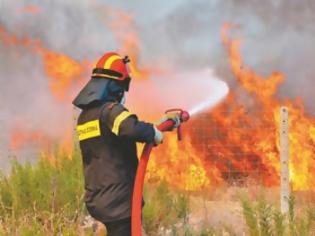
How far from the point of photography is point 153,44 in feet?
47.4

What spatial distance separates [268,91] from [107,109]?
9.24 metres

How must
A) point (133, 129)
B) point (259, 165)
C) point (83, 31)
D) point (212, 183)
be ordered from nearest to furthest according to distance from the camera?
1. point (133, 129)
2. point (212, 183)
3. point (259, 165)
4. point (83, 31)

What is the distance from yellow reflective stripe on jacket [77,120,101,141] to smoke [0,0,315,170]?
8.35 metres

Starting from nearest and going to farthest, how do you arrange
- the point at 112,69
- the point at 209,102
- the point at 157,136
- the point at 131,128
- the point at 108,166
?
the point at 131,128
the point at 157,136
the point at 108,166
the point at 112,69
the point at 209,102

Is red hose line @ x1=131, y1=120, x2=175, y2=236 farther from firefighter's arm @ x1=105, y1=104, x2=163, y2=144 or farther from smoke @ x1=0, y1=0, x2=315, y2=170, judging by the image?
smoke @ x1=0, y1=0, x2=315, y2=170

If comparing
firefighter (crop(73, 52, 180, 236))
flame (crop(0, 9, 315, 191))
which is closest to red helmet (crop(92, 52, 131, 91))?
firefighter (crop(73, 52, 180, 236))

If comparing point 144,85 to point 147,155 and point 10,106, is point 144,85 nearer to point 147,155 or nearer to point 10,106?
point 10,106

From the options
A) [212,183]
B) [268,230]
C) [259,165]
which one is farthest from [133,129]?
[259,165]

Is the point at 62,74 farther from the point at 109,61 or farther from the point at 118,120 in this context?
the point at 118,120

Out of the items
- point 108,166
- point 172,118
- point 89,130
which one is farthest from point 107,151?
point 172,118

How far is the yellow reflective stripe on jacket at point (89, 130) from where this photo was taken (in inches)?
189

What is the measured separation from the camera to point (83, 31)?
14.1m

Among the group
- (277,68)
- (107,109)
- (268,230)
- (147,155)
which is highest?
(277,68)

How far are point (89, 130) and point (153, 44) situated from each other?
9.73 metres
